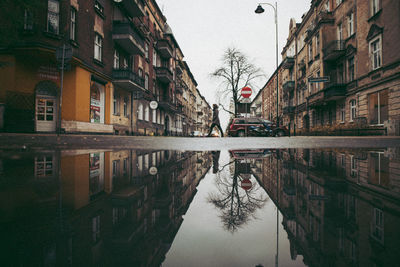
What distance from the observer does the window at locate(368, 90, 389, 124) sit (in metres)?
15.7

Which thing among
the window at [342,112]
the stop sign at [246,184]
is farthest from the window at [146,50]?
the stop sign at [246,184]

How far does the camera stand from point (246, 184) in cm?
155

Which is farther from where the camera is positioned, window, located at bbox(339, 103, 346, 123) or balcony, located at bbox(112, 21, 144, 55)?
window, located at bbox(339, 103, 346, 123)

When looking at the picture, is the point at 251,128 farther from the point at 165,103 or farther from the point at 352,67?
the point at 165,103

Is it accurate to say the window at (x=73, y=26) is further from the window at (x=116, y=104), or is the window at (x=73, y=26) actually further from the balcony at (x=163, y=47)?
the balcony at (x=163, y=47)

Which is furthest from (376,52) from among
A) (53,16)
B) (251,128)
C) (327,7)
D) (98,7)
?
(53,16)

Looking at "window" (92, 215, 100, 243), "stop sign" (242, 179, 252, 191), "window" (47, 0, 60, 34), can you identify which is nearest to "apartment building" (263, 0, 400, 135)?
"stop sign" (242, 179, 252, 191)

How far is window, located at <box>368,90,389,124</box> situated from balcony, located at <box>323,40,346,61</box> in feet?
20.4

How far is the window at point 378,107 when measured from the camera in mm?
15663

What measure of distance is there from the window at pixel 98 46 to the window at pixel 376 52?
64.1 ft

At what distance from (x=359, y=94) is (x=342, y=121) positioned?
4.31 meters

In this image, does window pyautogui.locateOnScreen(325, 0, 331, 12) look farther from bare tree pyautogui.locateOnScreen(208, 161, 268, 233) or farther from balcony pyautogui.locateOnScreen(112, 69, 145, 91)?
bare tree pyautogui.locateOnScreen(208, 161, 268, 233)

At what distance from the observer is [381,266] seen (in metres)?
0.54

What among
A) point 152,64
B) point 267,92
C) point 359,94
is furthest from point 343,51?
point 267,92
